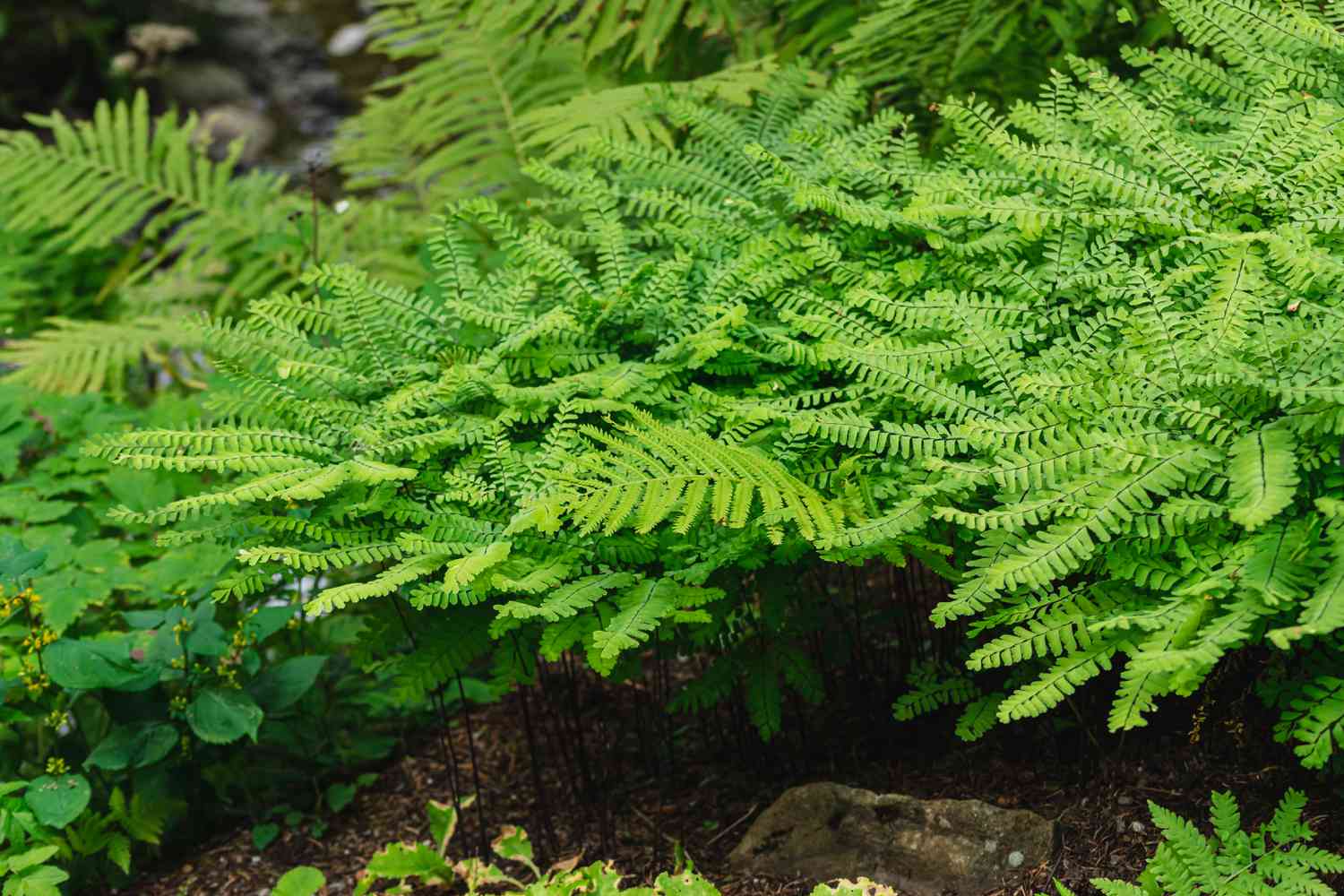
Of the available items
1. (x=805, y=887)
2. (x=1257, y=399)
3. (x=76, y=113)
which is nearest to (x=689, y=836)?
(x=805, y=887)

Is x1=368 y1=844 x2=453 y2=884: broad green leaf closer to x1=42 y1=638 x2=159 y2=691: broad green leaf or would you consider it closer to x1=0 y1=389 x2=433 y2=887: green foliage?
x1=0 y1=389 x2=433 y2=887: green foliage

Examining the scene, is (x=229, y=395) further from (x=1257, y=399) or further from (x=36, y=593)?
(x=1257, y=399)

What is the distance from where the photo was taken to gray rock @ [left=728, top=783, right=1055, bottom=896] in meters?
2.01

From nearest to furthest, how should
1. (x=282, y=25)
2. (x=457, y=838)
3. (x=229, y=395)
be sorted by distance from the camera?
1. (x=229, y=395)
2. (x=457, y=838)
3. (x=282, y=25)

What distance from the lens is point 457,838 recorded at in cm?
261

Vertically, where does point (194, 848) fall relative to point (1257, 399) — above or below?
below

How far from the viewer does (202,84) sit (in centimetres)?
909

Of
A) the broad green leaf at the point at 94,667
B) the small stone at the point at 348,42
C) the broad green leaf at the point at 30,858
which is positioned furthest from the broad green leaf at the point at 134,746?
the small stone at the point at 348,42

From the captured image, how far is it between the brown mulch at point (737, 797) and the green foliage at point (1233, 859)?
0.13 meters

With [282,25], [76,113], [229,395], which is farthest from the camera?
[282,25]

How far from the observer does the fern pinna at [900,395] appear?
1.64 m

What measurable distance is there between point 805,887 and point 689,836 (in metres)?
0.36

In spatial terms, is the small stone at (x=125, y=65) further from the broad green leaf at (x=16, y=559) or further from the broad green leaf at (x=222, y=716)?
the broad green leaf at (x=222, y=716)

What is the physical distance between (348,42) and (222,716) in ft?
26.8
